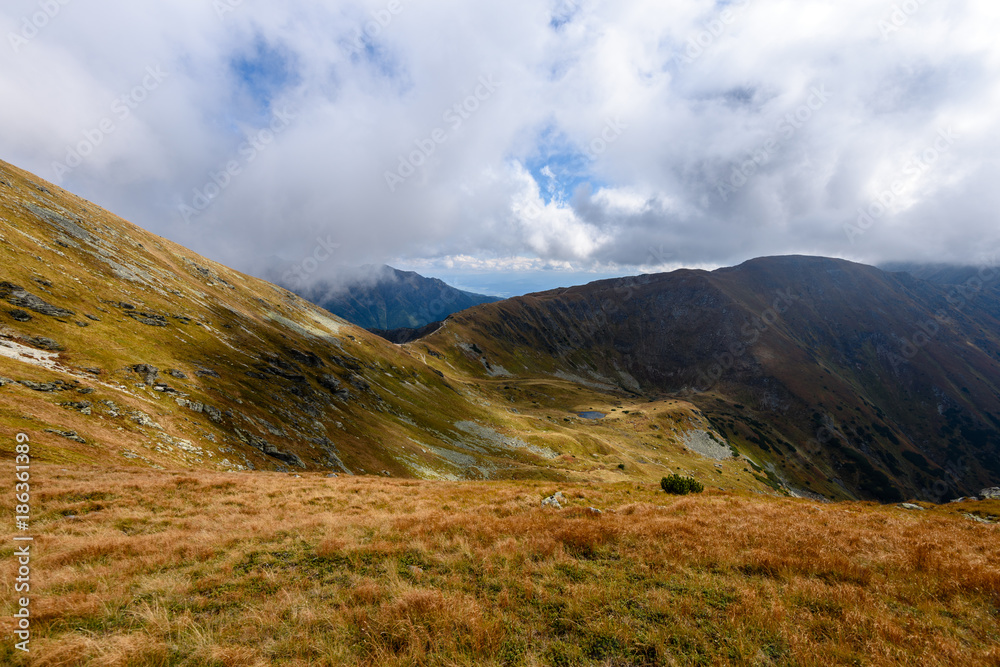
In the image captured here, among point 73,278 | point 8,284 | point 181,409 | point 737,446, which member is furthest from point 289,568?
point 737,446

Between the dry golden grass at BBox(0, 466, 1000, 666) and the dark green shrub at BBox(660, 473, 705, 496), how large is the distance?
42.4 feet

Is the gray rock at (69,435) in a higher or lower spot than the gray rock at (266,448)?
higher

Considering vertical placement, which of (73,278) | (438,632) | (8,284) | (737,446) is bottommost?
(737,446)

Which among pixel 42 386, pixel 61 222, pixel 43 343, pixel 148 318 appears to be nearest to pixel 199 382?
pixel 43 343

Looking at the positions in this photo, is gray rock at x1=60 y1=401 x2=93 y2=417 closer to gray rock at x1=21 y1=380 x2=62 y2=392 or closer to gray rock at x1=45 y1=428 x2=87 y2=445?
gray rock at x1=21 y1=380 x2=62 y2=392

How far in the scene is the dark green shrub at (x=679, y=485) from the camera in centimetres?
2748

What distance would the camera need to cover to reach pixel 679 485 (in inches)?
1091

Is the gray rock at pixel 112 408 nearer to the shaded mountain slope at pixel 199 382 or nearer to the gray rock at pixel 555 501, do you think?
the shaded mountain slope at pixel 199 382

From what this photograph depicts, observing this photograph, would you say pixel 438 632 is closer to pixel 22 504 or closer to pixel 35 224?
pixel 22 504

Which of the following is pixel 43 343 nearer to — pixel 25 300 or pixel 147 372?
pixel 25 300

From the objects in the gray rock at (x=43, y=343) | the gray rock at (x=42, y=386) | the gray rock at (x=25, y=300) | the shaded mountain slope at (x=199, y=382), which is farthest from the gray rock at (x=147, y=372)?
the gray rock at (x=25, y=300)

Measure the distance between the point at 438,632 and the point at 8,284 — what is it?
213 feet

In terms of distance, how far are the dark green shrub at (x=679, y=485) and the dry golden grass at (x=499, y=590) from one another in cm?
1292

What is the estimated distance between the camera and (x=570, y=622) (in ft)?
24.6
